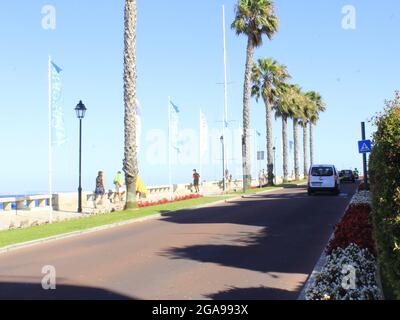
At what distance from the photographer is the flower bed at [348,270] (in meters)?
6.51

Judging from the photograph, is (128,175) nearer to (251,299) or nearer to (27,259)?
(27,259)

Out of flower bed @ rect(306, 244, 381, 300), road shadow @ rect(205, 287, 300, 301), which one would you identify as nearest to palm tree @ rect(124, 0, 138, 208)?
flower bed @ rect(306, 244, 381, 300)

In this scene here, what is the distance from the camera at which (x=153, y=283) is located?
8.70 m

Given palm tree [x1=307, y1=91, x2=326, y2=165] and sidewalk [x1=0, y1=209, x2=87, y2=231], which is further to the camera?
palm tree [x1=307, y1=91, x2=326, y2=165]

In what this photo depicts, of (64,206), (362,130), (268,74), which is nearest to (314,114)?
(268,74)

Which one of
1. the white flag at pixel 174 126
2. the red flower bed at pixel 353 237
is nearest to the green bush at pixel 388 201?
the red flower bed at pixel 353 237

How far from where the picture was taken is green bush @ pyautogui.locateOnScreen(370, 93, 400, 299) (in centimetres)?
530

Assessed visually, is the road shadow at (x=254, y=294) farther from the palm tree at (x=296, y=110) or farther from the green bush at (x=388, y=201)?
the palm tree at (x=296, y=110)

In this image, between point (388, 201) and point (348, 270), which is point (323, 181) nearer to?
point (348, 270)

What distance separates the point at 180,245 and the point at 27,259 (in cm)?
362

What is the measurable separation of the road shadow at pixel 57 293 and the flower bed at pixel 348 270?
2.74 metres

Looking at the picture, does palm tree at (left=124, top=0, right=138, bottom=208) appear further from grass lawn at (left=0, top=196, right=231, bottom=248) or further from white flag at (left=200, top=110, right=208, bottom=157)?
white flag at (left=200, top=110, right=208, bottom=157)

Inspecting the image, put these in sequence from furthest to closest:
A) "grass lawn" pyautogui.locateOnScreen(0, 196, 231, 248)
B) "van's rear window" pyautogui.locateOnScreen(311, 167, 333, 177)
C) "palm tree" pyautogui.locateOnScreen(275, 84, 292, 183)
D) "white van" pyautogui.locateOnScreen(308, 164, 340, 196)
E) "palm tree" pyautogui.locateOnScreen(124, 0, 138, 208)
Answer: "palm tree" pyautogui.locateOnScreen(275, 84, 292, 183), "van's rear window" pyautogui.locateOnScreen(311, 167, 333, 177), "white van" pyautogui.locateOnScreen(308, 164, 340, 196), "palm tree" pyautogui.locateOnScreen(124, 0, 138, 208), "grass lawn" pyautogui.locateOnScreen(0, 196, 231, 248)

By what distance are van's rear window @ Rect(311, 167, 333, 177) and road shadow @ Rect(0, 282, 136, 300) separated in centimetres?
2713
